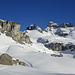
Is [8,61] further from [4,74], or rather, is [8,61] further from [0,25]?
[0,25]

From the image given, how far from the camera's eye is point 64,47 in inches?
5886

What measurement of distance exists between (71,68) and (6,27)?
71.3 meters

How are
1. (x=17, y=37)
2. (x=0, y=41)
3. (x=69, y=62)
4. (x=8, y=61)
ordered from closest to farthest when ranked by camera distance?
(x=8, y=61) < (x=69, y=62) < (x=0, y=41) < (x=17, y=37)

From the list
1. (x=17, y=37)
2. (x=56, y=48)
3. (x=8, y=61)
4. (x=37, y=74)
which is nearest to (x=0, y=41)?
(x=17, y=37)

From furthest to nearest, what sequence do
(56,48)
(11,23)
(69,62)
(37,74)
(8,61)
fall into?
1. (56,48)
2. (11,23)
3. (69,62)
4. (8,61)
5. (37,74)

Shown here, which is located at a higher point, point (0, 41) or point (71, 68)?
point (0, 41)

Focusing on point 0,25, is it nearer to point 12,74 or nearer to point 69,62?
point 69,62

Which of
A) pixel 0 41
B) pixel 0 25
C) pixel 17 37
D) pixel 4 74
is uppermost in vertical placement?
pixel 0 25

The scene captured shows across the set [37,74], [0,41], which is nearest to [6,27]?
[0,41]

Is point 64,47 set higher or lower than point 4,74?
higher

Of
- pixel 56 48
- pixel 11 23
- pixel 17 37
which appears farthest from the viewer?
pixel 56 48

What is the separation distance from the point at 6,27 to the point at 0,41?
25.4 metres

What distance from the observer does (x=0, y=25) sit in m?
95.4

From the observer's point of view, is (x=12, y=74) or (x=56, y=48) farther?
(x=56, y=48)
